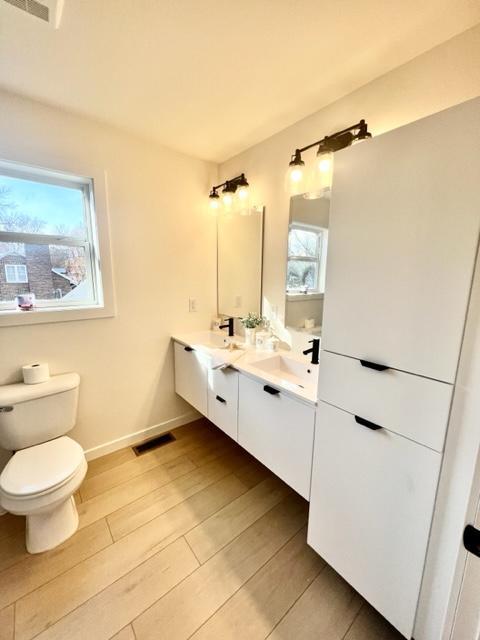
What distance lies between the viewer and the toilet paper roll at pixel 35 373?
5.45 feet

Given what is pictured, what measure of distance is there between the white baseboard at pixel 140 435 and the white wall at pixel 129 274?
4 centimetres

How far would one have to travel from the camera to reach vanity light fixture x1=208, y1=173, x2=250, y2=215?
6.91ft

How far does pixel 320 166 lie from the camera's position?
1.56 metres

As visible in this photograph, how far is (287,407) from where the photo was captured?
52.7 inches

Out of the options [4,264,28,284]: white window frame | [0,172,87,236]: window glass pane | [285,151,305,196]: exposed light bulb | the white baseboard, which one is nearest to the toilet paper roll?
[4,264,28,284]: white window frame

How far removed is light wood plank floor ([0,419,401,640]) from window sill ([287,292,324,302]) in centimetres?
132

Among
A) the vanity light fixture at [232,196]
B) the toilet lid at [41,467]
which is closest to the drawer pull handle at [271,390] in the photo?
the toilet lid at [41,467]

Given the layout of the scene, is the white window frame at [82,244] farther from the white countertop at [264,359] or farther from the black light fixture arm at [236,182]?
the black light fixture arm at [236,182]

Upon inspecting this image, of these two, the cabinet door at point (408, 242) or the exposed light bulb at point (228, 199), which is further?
the exposed light bulb at point (228, 199)

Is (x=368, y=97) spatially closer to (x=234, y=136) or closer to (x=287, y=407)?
(x=234, y=136)

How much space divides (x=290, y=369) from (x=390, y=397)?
0.92 metres

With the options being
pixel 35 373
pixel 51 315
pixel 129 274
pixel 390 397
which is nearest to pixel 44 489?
pixel 35 373

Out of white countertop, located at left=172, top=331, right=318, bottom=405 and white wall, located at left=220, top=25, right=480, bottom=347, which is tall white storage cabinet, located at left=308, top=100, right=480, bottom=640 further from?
white wall, located at left=220, top=25, right=480, bottom=347

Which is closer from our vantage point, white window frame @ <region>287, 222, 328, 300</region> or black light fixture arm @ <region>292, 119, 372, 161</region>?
black light fixture arm @ <region>292, 119, 372, 161</region>
